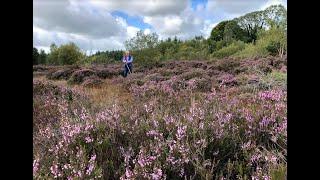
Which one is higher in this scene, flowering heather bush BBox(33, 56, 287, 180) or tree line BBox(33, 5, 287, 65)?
tree line BBox(33, 5, 287, 65)

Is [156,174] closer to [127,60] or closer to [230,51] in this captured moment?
[127,60]

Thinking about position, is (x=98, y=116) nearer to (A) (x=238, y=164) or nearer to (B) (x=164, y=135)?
(B) (x=164, y=135)

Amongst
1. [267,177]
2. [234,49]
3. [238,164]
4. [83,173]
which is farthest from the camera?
[234,49]

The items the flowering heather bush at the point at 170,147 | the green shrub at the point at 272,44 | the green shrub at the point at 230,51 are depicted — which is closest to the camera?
the flowering heather bush at the point at 170,147

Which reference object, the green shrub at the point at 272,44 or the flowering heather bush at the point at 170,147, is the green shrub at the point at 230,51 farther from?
the flowering heather bush at the point at 170,147

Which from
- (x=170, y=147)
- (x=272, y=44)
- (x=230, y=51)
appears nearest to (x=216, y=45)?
(x=230, y=51)

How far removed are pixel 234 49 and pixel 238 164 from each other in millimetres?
29601

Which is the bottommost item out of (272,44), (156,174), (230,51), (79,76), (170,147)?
(156,174)

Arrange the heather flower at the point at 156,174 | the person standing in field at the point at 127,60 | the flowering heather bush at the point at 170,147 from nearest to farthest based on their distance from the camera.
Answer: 1. the heather flower at the point at 156,174
2. the flowering heather bush at the point at 170,147
3. the person standing in field at the point at 127,60

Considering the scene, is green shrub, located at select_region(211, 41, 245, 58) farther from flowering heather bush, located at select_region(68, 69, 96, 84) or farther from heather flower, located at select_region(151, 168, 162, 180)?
heather flower, located at select_region(151, 168, 162, 180)

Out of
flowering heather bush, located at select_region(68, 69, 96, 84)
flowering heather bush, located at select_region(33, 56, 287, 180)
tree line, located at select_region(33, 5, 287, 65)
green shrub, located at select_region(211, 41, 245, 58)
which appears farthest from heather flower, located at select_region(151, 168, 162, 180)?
green shrub, located at select_region(211, 41, 245, 58)

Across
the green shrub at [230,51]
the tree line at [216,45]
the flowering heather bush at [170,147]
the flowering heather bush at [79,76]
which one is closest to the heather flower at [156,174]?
the flowering heather bush at [170,147]
